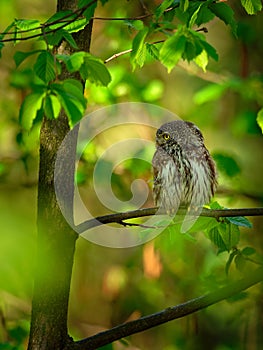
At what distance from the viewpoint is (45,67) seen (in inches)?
62.1

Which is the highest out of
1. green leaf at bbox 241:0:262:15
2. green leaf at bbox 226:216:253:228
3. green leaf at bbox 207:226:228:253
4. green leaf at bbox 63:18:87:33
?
green leaf at bbox 241:0:262:15

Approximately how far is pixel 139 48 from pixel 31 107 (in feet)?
1.06

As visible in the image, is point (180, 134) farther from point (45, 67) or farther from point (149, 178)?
point (149, 178)

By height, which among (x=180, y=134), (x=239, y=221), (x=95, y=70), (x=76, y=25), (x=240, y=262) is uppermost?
(x=76, y=25)

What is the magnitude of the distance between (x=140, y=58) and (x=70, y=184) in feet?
1.31

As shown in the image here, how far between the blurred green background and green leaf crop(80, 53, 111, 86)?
123 cm

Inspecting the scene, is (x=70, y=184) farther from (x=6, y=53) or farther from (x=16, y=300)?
(x=6, y=53)

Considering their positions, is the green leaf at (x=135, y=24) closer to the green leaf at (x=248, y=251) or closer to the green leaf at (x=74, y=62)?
the green leaf at (x=74, y=62)

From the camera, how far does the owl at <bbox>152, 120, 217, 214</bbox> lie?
2.49 metres

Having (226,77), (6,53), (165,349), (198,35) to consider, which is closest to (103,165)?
(226,77)

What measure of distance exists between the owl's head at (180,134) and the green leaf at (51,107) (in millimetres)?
935

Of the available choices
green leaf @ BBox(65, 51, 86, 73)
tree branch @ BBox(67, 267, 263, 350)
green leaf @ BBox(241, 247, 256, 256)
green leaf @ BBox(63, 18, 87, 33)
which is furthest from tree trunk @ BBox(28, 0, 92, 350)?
green leaf @ BBox(241, 247, 256, 256)

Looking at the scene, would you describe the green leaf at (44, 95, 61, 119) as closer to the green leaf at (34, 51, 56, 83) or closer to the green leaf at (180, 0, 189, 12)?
the green leaf at (34, 51, 56, 83)

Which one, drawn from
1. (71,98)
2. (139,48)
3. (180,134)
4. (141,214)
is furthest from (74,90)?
(180,134)
